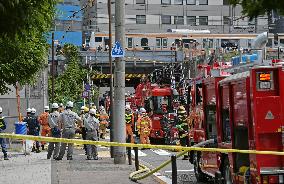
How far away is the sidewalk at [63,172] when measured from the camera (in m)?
15.3

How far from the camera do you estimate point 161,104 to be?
31812 mm

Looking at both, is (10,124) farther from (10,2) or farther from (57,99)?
(10,2)

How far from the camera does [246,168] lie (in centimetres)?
1135

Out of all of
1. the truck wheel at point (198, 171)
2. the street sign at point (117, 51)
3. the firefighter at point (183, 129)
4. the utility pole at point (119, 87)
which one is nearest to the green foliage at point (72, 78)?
the firefighter at point (183, 129)

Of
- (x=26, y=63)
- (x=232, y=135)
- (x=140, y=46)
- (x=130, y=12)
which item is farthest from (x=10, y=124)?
(x=130, y=12)

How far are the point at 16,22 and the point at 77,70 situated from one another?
49.3 meters

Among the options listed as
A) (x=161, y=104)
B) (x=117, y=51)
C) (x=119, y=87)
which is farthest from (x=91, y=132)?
(x=161, y=104)

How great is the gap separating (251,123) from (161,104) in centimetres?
2104

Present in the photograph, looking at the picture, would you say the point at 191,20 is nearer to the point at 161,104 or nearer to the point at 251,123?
the point at 161,104

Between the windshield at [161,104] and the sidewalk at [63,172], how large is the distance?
34.3ft

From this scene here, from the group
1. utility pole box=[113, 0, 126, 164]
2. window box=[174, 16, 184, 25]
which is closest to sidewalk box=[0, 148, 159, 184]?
utility pole box=[113, 0, 126, 164]

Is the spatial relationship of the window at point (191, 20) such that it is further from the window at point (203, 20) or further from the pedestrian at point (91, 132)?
the pedestrian at point (91, 132)

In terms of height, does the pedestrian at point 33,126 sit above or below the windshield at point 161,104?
below

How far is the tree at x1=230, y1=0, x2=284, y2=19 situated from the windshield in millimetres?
23136
